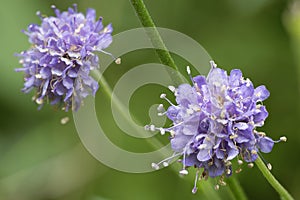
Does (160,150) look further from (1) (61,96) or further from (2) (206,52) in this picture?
(2) (206,52)

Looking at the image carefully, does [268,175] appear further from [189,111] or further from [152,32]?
[152,32]

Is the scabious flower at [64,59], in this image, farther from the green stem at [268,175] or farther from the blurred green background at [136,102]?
the blurred green background at [136,102]

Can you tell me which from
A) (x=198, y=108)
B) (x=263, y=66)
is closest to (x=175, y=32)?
(x=263, y=66)

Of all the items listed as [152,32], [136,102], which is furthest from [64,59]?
[136,102]

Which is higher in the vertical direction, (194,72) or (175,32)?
(175,32)

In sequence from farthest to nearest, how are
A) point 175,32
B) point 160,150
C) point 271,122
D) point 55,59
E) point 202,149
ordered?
point 175,32
point 271,122
point 160,150
point 55,59
point 202,149

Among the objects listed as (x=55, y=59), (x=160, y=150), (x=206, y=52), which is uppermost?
A: (x=55, y=59)

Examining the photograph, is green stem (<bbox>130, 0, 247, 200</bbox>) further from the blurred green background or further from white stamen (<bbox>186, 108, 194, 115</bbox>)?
the blurred green background
